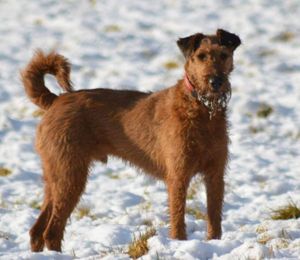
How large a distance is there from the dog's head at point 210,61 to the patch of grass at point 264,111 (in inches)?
175

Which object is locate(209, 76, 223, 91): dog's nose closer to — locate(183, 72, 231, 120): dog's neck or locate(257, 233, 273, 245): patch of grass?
locate(183, 72, 231, 120): dog's neck

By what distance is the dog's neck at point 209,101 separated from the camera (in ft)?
15.9

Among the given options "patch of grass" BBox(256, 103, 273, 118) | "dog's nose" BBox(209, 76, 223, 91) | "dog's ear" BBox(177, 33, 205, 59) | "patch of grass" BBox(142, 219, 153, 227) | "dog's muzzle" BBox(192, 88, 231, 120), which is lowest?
"patch of grass" BBox(142, 219, 153, 227)

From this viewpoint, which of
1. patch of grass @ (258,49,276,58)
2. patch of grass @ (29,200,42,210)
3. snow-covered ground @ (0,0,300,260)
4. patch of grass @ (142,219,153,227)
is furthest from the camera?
patch of grass @ (258,49,276,58)

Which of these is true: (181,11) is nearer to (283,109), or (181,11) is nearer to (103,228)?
(283,109)

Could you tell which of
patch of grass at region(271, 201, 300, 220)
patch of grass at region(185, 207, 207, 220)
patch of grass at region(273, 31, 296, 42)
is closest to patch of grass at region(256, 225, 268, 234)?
patch of grass at region(271, 201, 300, 220)

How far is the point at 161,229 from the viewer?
5.30 metres

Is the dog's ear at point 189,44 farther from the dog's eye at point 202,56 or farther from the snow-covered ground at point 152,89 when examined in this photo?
the snow-covered ground at point 152,89

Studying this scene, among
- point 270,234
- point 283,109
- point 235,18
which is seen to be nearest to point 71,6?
point 235,18

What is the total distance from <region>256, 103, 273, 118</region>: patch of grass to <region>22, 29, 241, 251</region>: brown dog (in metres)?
4.24

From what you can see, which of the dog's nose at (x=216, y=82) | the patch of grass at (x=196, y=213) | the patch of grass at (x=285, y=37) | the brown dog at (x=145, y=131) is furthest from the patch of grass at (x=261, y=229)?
the patch of grass at (x=285, y=37)

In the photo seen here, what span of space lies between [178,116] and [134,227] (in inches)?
46.4

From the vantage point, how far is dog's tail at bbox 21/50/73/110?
5.39m

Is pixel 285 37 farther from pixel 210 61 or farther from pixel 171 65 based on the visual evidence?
pixel 210 61
